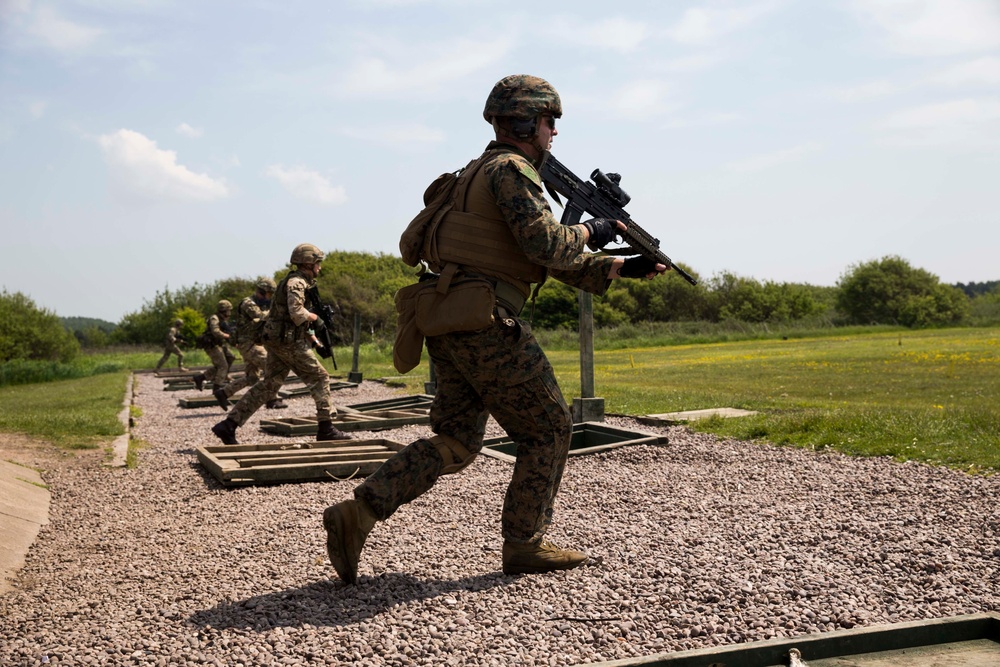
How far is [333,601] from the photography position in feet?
13.3

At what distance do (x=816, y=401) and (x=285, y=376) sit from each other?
785cm

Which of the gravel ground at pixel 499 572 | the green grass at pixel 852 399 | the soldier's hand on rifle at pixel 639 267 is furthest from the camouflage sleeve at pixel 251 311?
the soldier's hand on rifle at pixel 639 267

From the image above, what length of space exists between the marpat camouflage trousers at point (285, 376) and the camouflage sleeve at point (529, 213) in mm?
6093

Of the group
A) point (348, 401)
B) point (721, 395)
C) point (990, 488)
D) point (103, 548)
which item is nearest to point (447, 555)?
point (103, 548)

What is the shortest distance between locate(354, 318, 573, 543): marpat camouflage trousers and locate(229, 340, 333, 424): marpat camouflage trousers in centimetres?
564

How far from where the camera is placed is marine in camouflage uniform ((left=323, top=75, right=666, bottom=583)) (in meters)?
4.11

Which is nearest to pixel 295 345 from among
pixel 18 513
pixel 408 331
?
pixel 18 513

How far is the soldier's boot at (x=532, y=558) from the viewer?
432cm

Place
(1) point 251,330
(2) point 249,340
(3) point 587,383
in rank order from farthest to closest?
(2) point 249,340, (1) point 251,330, (3) point 587,383

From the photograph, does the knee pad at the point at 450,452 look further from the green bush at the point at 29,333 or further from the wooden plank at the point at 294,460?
the green bush at the point at 29,333

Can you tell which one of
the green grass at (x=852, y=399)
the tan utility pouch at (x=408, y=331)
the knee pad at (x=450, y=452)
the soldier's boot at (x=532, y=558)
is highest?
the tan utility pouch at (x=408, y=331)

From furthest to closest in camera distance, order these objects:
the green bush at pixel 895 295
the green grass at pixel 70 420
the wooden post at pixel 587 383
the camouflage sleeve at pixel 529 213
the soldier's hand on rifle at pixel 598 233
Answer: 1. the green bush at pixel 895 295
2. the green grass at pixel 70 420
3. the wooden post at pixel 587 383
4. the soldier's hand on rifle at pixel 598 233
5. the camouflage sleeve at pixel 529 213

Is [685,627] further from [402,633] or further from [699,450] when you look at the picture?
[699,450]

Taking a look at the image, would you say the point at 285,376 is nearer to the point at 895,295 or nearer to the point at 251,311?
the point at 251,311
